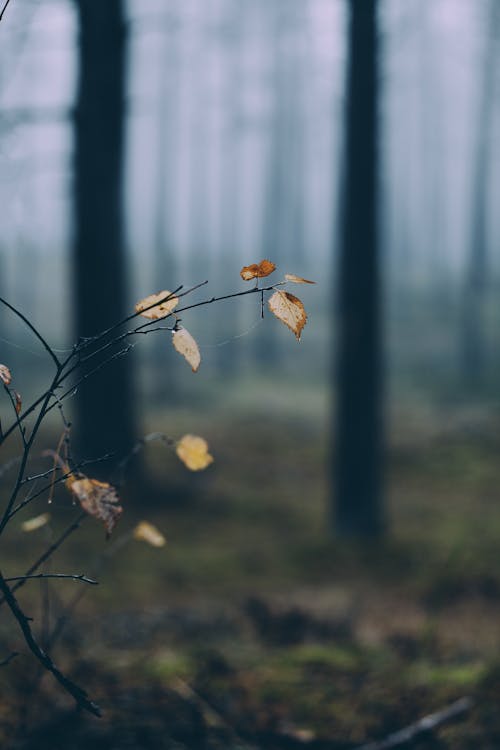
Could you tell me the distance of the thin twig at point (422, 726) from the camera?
8.13 feet

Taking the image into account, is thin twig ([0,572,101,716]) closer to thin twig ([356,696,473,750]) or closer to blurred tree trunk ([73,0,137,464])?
thin twig ([356,696,473,750])

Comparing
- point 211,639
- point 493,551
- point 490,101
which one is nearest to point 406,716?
point 211,639

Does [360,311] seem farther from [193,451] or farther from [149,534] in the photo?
[193,451]

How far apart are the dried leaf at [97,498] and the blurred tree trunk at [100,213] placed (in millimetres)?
5202

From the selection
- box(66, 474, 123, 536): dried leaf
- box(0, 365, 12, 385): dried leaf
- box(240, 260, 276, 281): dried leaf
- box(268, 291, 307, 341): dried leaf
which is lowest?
box(66, 474, 123, 536): dried leaf

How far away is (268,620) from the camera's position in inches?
170

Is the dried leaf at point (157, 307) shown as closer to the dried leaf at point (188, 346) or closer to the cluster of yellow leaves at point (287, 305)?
the dried leaf at point (188, 346)

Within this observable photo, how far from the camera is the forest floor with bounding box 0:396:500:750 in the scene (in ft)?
8.75

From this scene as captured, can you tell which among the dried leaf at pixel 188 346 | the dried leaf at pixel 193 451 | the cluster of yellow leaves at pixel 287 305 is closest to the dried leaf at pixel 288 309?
the cluster of yellow leaves at pixel 287 305

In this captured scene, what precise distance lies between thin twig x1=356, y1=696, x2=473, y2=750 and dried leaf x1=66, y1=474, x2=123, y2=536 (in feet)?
→ 4.64

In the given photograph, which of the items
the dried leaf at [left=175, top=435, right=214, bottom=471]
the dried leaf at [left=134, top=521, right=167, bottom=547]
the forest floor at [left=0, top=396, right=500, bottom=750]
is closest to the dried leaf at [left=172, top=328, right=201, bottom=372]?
the dried leaf at [left=175, top=435, right=214, bottom=471]

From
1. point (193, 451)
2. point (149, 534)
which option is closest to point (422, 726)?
point (149, 534)

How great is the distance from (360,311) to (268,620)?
10.3 ft

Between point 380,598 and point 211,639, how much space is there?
6.20 ft
